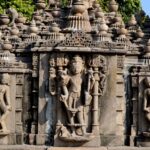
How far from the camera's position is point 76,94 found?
54.6ft

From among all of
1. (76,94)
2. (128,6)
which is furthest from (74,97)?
(128,6)

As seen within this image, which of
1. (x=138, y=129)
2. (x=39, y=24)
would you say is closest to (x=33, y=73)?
(x=138, y=129)

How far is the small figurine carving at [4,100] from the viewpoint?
55.1ft

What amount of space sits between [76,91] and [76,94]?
80mm

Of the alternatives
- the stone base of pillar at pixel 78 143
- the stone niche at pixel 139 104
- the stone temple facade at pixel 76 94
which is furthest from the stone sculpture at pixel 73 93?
the stone niche at pixel 139 104

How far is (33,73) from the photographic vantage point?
1705 centimetres

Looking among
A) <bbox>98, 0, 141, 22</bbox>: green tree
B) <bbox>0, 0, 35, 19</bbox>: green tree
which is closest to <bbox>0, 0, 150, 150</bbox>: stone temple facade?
<bbox>0, 0, 35, 19</bbox>: green tree

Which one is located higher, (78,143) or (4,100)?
(4,100)

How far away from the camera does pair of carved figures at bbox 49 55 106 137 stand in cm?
1662

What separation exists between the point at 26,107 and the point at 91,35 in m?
2.77

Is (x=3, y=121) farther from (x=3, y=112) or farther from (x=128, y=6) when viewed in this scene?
(x=128, y=6)

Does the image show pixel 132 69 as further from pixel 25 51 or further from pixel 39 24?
pixel 39 24

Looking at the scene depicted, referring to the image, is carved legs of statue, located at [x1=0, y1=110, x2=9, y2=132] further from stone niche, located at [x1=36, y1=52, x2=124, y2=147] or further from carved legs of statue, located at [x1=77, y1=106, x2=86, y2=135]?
carved legs of statue, located at [x1=77, y1=106, x2=86, y2=135]

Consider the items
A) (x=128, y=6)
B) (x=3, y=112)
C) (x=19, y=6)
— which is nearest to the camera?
(x=3, y=112)
